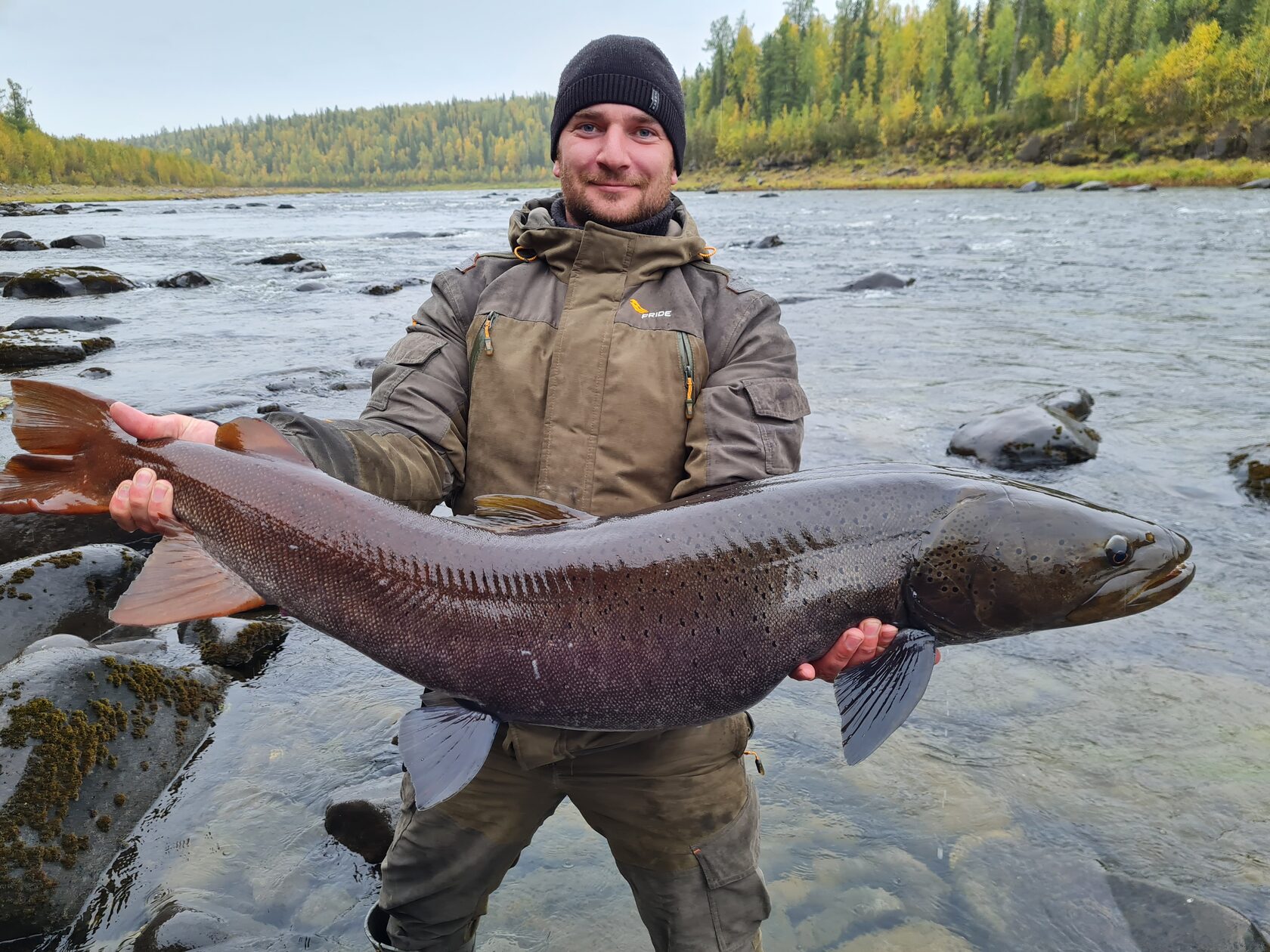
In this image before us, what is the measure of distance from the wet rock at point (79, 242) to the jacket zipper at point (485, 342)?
2718cm

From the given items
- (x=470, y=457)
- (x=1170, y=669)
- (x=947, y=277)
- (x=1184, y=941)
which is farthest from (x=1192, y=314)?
(x=470, y=457)

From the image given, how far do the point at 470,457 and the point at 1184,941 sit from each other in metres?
2.73

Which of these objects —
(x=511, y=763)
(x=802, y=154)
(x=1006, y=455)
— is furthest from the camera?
(x=802, y=154)

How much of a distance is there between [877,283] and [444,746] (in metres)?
16.0

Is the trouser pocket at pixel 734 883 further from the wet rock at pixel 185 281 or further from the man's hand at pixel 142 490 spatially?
the wet rock at pixel 185 281

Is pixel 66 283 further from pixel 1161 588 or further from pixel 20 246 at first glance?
pixel 1161 588

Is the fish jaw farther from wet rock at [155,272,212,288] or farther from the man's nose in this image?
wet rock at [155,272,212,288]

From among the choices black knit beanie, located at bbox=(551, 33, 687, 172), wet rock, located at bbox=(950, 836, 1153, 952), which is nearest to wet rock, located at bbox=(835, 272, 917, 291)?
black knit beanie, located at bbox=(551, 33, 687, 172)


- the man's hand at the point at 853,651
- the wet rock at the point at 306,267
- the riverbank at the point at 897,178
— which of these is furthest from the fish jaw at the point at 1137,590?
the riverbank at the point at 897,178

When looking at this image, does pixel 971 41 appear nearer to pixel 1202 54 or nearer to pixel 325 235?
pixel 1202 54

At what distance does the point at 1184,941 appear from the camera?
283 centimetres

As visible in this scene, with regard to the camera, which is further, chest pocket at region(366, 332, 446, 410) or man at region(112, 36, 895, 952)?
chest pocket at region(366, 332, 446, 410)

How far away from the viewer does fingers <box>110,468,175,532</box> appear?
2275mm

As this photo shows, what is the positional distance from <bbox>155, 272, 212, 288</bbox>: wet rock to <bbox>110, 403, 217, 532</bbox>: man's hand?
1805 cm
